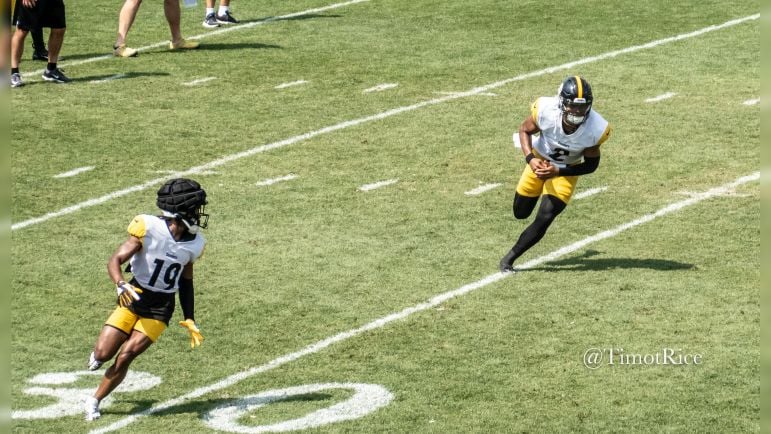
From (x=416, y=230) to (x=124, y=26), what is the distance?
23.5 ft

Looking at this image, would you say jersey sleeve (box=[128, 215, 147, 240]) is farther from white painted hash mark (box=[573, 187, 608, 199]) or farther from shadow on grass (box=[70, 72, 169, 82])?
shadow on grass (box=[70, 72, 169, 82])

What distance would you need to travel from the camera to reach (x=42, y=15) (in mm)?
17312

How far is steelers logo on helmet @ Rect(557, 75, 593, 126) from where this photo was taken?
1180 cm

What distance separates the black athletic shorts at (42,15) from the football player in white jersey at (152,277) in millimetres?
8643

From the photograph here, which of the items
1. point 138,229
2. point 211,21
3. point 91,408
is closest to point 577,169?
point 138,229

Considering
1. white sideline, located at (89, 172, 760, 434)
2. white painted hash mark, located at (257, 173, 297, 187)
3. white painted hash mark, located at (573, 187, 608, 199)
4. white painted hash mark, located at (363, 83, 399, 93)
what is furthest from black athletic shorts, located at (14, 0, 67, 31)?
white sideline, located at (89, 172, 760, 434)

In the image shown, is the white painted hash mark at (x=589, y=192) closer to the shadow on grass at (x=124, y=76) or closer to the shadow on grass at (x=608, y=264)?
the shadow on grass at (x=608, y=264)

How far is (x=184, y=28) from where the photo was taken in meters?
21.1

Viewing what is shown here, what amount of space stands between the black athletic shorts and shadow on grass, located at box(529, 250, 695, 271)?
7.71 m

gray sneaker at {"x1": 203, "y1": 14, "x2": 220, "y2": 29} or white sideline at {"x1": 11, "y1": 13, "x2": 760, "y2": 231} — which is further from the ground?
gray sneaker at {"x1": 203, "y1": 14, "x2": 220, "y2": 29}

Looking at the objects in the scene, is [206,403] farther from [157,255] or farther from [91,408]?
[157,255]

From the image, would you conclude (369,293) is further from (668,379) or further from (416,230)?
(668,379)

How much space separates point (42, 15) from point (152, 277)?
8844 millimetres

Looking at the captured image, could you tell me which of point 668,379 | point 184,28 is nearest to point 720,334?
point 668,379
